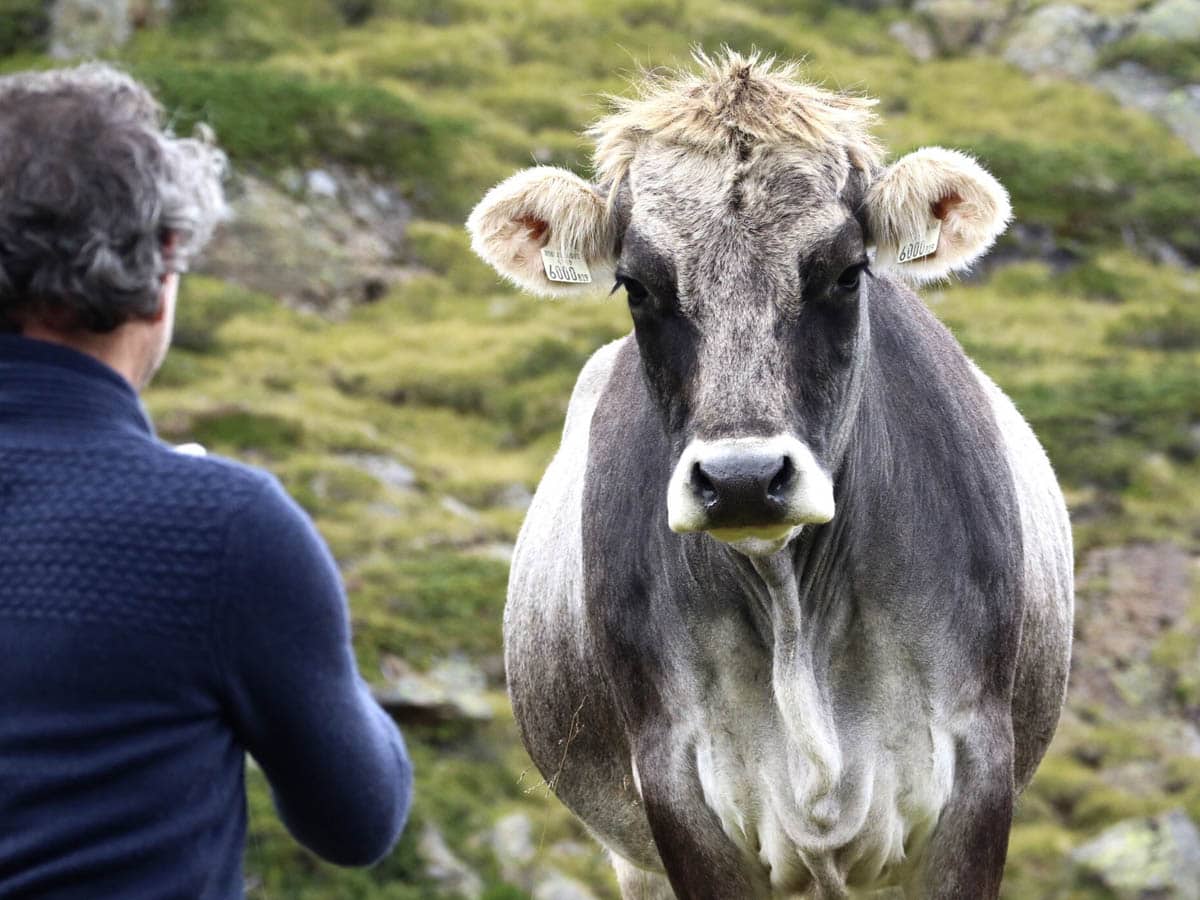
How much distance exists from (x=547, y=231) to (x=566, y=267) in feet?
0.50

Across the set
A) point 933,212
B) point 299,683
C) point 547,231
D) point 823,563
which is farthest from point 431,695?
point 299,683

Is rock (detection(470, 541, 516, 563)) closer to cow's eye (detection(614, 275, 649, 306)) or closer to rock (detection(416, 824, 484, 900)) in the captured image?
rock (detection(416, 824, 484, 900))

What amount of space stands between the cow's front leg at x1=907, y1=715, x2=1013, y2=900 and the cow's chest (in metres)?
0.05

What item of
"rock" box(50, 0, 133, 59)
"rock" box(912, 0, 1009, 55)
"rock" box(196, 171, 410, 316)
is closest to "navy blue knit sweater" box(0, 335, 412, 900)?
"rock" box(196, 171, 410, 316)

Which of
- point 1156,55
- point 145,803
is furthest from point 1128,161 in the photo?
point 145,803

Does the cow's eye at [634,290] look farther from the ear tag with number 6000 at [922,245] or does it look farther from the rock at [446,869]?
the rock at [446,869]

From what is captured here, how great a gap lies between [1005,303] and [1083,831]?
13.4 meters

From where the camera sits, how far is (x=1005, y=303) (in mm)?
25609

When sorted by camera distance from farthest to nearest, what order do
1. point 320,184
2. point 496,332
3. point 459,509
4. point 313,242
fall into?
1. point 320,184
2. point 313,242
3. point 496,332
4. point 459,509

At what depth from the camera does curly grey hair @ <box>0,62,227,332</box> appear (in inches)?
111

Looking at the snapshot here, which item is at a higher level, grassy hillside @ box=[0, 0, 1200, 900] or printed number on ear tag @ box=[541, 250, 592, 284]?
printed number on ear tag @ box=[541, 250, 592, 284]

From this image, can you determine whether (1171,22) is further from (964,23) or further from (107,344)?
(107,344)

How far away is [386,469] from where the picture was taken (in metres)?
18.1

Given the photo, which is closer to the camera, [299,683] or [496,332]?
[299,683]
